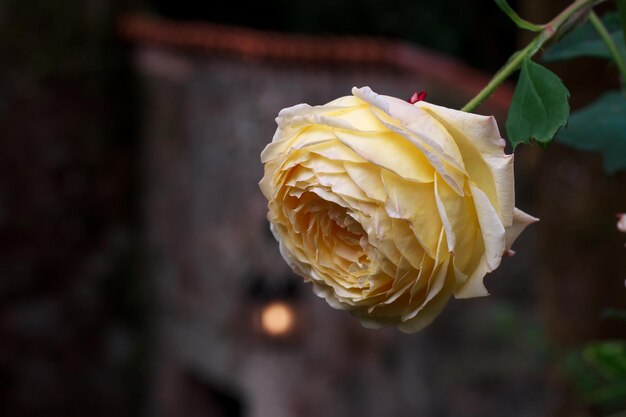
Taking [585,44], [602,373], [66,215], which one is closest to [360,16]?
[66,215]

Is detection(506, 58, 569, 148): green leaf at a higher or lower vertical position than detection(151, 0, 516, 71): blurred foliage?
higher

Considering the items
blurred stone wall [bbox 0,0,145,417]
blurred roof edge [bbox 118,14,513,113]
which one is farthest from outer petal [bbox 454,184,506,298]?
blurred stone wall [bbox 0,0,145,417]

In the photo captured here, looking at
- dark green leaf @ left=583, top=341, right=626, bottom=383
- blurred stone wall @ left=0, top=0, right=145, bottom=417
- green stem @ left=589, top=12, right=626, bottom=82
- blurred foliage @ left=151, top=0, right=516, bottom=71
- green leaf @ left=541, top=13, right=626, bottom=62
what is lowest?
blurred stone wall @ left=0, top=0, right=145, bottom=417

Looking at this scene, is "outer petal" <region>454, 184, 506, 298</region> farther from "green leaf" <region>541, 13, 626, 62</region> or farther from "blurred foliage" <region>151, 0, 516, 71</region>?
"blurred foliage" <region>151, 0, 516, 71</region>

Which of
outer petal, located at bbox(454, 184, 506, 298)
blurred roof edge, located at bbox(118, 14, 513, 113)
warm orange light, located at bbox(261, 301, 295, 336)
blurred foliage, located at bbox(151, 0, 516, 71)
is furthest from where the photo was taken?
blurred foliage, located at bbox(151, 0, 516, 71)

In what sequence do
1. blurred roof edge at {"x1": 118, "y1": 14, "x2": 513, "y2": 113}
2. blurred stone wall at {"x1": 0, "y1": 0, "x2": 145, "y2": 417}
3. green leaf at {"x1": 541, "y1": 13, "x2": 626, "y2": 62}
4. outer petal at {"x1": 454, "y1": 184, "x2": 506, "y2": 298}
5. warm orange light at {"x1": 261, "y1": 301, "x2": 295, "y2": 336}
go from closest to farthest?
outer petal at {"x1": 454, "y1": 184, "x2": 506, "y2": 298} < green leaf at {"x1": 541, "y1": 13, "x2": 626, "y2": 62} < blurred roof edge at {"x1": 118, "y1": 14, "x2": 513, "y2": 113} < warm orange light at {"x1": 261, "y1": 301, "x2": 295, "y2": 336} < blurred stone wall at {"x1": 0, "y1": 0, "x2": 145, "y2": 417}

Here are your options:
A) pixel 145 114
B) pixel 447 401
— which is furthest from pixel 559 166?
pixel 145 114
